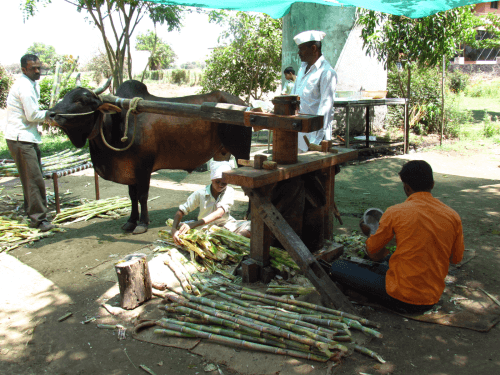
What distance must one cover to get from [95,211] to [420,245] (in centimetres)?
447

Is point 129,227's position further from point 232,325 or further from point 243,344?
point 243,344

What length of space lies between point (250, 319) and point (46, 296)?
196 centimetres

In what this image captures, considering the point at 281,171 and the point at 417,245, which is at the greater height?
the point at 281,171

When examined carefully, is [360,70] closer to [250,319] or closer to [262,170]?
[262,170]

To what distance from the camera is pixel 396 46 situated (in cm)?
854

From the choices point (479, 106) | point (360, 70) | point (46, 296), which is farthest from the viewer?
point (479, 106)

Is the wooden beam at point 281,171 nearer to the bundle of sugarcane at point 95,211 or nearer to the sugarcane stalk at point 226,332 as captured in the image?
the sugarcane stalk at point 226,332

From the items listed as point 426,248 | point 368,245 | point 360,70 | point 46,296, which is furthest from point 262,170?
point 360,70

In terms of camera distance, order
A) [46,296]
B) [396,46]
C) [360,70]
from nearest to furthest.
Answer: [46,296], [396,46], [360,70]

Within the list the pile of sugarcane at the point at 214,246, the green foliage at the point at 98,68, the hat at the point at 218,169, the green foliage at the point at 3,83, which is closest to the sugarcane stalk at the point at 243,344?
the pile of sugarcane at the point at 214,246

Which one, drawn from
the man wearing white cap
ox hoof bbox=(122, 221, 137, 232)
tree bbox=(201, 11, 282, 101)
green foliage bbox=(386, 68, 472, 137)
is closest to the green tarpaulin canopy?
the man wearing white cap

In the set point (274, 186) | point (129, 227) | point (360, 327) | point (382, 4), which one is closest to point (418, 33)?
point (382, 4)

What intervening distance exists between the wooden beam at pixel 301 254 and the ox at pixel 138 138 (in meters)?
2.05

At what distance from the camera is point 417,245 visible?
270 cm
